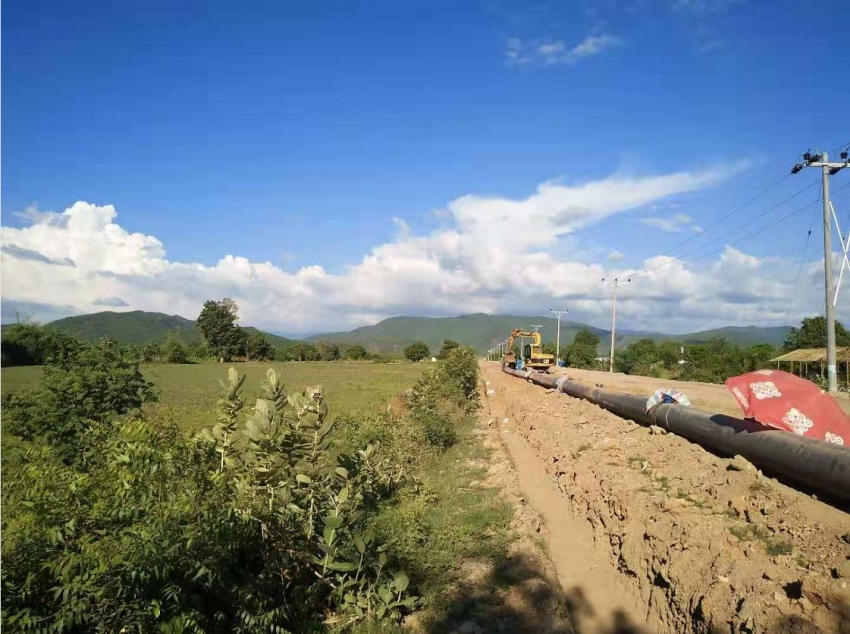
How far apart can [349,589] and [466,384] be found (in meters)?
17.8

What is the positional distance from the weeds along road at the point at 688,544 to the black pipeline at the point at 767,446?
0.75 ft

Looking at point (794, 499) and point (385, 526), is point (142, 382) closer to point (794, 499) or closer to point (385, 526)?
point (385, 526)

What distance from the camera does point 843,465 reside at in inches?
226

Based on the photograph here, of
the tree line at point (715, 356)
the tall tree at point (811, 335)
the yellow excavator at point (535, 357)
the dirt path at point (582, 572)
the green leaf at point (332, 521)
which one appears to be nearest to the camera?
the green leaf at point (332, 521)

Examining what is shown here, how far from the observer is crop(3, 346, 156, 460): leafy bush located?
6246 mm

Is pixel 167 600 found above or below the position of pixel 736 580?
above

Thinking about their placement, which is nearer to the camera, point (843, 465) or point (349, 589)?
point (349, 589)

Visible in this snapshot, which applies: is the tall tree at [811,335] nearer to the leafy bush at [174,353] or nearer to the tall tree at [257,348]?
the leafy bush at [174,353]

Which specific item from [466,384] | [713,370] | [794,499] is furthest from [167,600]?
[713,370]

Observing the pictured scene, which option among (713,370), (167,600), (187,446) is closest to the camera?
(167,600)

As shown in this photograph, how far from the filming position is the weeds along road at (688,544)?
423 centimetres

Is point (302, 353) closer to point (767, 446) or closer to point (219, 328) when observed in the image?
point (219, 328)

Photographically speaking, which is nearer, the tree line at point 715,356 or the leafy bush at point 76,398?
the leafy bush at point 76,398

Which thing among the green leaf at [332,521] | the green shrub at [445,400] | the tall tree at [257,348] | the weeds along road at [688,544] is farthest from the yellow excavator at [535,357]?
the tall tree at [257,348]
